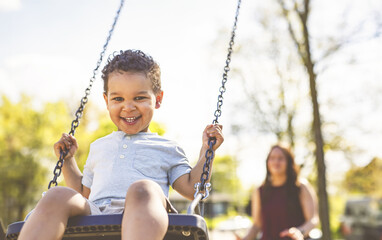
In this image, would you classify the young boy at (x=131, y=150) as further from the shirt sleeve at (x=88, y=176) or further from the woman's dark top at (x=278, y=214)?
the woman's dark top at (x=278, y=214)

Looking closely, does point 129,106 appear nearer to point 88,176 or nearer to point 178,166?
point 178,166

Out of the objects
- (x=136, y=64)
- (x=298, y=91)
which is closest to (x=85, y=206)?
(x=136, y=64)

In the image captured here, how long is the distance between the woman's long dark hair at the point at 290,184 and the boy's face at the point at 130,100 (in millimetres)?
2664

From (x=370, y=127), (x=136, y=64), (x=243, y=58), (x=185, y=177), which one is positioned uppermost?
(x=243, y=58)

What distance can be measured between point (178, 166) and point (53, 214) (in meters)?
0.82

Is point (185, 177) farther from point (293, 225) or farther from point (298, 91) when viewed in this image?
point (298, 91)

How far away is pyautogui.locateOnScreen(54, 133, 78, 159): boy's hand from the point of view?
110 inches

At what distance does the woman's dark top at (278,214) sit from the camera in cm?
468

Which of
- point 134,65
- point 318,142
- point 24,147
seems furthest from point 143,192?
point 24,147

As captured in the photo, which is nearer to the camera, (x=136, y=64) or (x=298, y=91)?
(x=136, y=64)

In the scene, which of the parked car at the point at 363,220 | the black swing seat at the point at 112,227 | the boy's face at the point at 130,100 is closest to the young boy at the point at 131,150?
the boy's face at the point at 130,100

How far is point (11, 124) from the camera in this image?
2034 centimetres

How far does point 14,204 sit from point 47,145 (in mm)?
3633

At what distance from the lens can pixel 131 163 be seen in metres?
2.41
